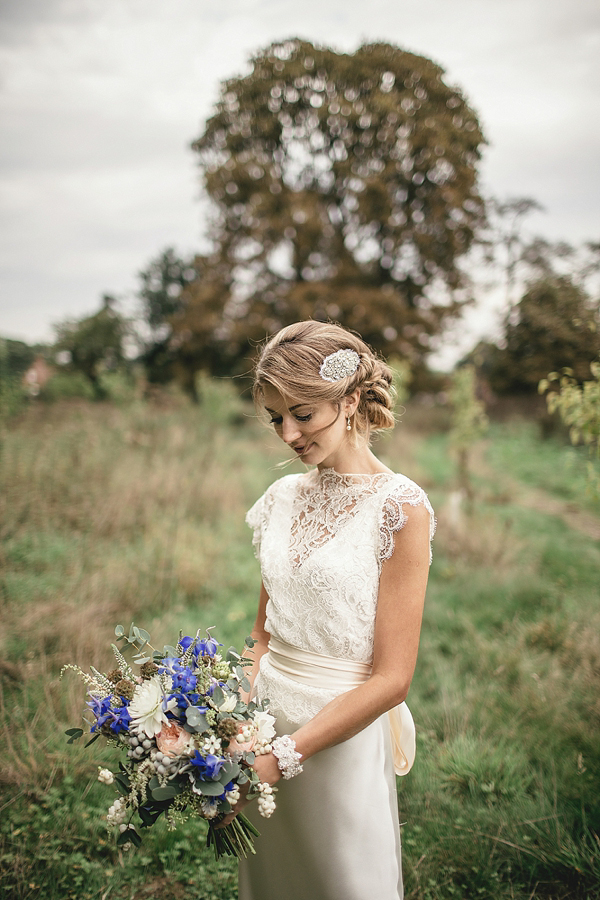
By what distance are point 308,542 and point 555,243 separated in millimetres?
6396

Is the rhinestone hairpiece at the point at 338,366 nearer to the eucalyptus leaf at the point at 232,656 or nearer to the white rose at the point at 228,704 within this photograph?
the eucalyptus leaf at the point at 232,656

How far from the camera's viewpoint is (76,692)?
3.06 m

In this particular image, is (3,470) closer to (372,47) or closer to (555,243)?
(555,243)

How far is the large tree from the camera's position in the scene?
14.7m

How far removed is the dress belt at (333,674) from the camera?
63.1 inches

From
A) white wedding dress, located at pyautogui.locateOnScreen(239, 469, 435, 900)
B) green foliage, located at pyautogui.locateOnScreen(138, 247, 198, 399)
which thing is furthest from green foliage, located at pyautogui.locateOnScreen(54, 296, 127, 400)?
white wedding dress, located at pyautogui.locateOnScreen(239, 469, 435, 900)

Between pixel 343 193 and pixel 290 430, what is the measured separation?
55.9 ft

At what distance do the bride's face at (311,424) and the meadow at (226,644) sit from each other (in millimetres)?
2174

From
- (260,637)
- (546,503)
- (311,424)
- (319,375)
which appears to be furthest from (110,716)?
(546,503)

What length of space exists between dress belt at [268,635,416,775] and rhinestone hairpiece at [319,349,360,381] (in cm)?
99

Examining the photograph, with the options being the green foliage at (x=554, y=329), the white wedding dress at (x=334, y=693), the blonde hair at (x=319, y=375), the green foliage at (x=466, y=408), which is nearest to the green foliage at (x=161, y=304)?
the green foliage at (x=466, y=408)

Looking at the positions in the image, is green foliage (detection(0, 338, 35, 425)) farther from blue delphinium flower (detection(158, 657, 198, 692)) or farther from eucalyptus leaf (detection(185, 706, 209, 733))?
eucalyptus leaf (detection(185, 706, 209, 733))

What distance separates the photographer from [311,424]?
1.74 meters

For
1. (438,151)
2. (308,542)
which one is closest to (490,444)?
(438,151)
